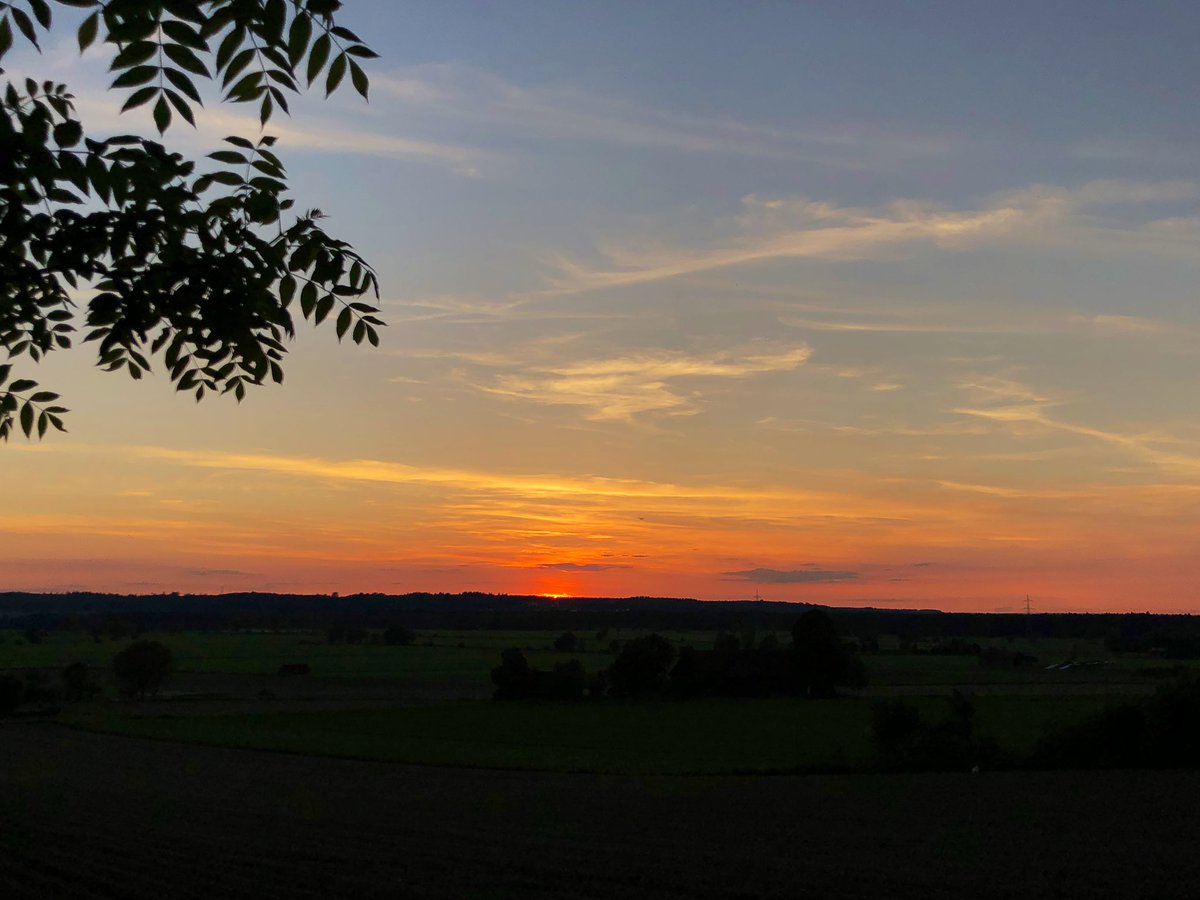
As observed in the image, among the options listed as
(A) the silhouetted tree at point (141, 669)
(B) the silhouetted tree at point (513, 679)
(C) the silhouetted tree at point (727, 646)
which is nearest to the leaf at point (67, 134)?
(B) the silhouetted tree at point (513, 679)

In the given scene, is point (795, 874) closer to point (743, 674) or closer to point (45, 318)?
point (45, 318)

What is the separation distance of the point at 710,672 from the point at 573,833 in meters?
→ 66.8

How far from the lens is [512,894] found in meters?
16.8

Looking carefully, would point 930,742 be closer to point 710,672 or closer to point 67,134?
point 710,672

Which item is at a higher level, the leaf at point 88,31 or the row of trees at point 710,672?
the leaf at point 88,31

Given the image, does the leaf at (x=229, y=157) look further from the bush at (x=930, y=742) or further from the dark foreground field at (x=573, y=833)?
the bush at (x=930, y=742)

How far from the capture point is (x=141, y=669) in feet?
314

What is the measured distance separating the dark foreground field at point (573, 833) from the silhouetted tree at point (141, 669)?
47.5 meters

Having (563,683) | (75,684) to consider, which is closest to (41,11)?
(563,683)

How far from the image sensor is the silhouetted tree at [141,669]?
95.5 m

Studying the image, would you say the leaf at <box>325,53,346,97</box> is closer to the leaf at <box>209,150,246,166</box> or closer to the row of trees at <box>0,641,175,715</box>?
the leaf at <box>209,150,246,166</box>

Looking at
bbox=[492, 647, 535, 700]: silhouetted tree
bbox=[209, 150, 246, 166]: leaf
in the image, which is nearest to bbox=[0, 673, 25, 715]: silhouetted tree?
bbox=[492, 647, 535, 700]: silhouetted tree

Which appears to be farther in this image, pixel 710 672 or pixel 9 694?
pixel 710 672

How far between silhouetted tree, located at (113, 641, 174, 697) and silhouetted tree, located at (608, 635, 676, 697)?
39351mm
